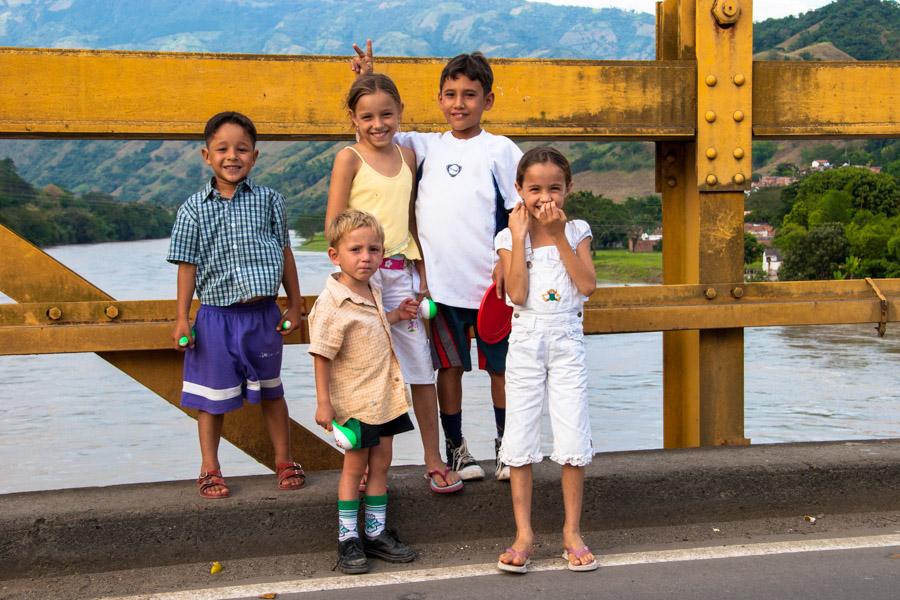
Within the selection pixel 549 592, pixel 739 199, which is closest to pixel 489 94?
pixel 739 199

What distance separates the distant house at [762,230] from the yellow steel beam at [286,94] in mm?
45007

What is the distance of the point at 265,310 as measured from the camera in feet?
12.3

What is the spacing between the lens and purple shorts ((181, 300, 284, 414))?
11.9ft

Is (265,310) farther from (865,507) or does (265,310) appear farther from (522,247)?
(865,507)

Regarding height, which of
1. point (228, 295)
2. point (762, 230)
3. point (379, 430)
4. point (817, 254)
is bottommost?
point (817, 254)

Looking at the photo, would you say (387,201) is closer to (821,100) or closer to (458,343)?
(458,343)

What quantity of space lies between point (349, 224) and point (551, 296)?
2.19 ft

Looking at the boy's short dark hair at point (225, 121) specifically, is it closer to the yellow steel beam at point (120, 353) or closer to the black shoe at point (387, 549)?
the yellow steel beam at point (120, 353)

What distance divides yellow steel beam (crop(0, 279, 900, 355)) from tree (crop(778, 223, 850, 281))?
3751cm

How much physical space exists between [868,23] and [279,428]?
9461cm

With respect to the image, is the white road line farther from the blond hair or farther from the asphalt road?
the blond hair

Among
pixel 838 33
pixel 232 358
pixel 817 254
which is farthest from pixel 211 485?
pixel 838 33

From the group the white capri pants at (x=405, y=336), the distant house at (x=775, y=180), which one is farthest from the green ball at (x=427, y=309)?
the distant house at (x=775, y=180)

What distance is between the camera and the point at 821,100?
411 cm
